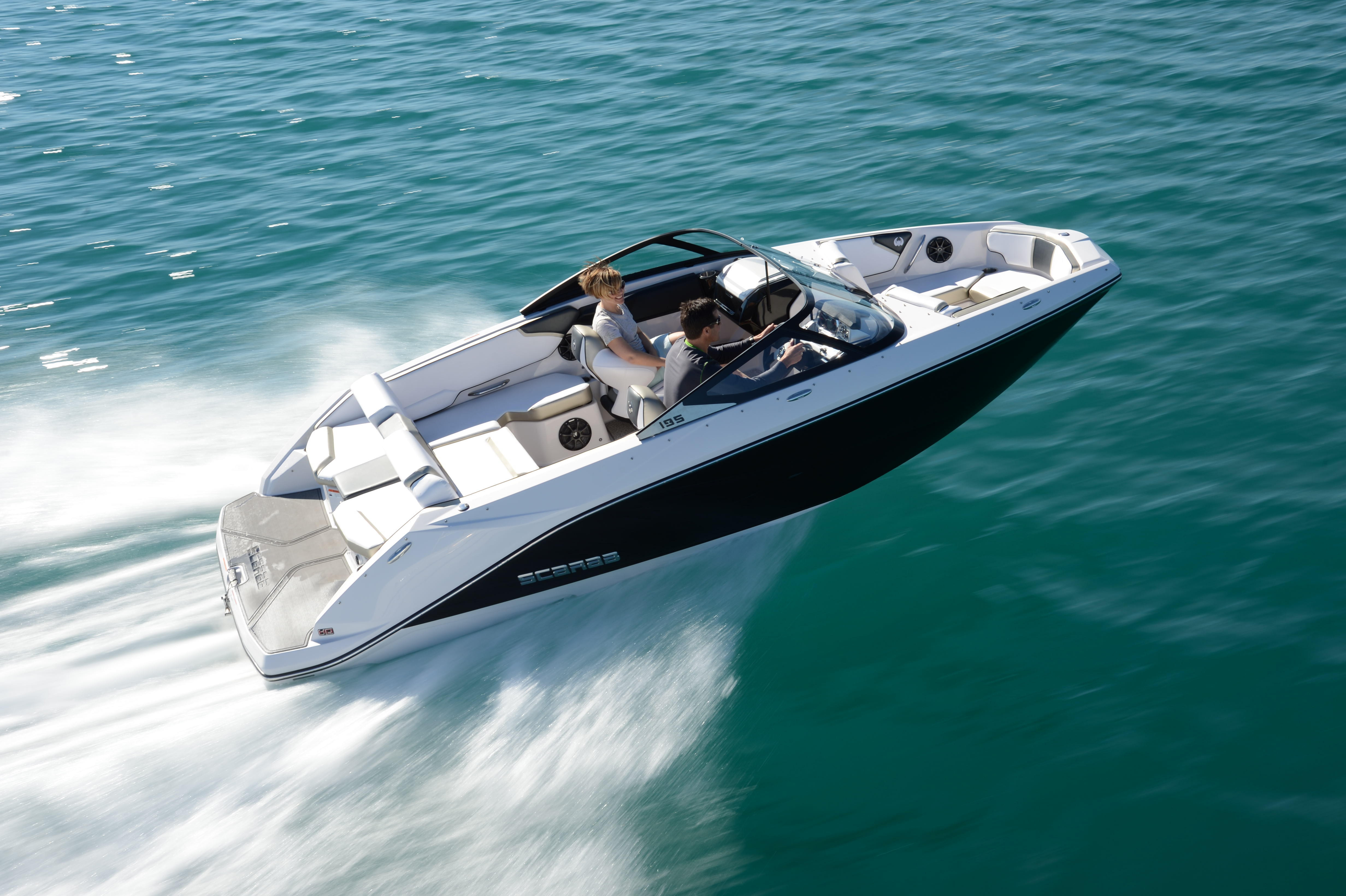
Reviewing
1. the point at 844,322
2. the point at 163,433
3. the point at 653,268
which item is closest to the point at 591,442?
the point at 653,268

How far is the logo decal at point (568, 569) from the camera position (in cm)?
510

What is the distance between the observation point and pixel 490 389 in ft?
20.6

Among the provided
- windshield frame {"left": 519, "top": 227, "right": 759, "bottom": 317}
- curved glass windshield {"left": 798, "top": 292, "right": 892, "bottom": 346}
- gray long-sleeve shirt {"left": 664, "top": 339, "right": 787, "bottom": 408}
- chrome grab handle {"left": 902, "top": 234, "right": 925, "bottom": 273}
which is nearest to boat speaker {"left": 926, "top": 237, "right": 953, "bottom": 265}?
chrome grab handle {"left": 902, "top": 234, "right": 925, "bottom": 273}

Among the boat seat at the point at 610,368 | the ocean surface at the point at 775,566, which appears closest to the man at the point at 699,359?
the boat seat at the point at 610,368

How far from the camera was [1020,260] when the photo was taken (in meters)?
6.56

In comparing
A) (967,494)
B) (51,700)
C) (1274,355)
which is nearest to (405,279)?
(51,700)

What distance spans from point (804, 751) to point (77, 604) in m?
4.28

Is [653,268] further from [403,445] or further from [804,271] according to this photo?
[403,445]

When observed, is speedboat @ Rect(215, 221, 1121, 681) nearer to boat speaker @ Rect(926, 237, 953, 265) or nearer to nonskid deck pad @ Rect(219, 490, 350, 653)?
nonskid deck pad @ Rect(219, 490, 350, 653)

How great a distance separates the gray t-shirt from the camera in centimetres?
581

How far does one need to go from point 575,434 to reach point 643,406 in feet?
2.50

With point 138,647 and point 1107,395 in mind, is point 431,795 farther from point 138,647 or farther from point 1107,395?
point 1107,395

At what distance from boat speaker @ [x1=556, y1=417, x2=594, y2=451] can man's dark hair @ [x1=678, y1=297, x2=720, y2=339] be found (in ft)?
3.18

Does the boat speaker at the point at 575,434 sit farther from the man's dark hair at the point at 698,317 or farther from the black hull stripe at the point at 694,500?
the man's dark hair at the point at 698,317
